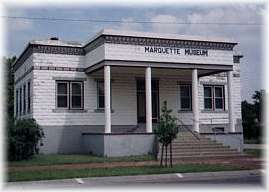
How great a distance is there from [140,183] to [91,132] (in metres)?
11.6

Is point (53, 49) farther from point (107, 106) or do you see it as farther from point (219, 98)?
point (219, 98)

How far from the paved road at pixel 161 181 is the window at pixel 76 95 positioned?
1122 centimetres

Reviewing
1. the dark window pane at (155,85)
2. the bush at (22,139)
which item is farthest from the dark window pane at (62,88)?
the dark window pane at (155,85)

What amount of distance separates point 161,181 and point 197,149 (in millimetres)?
8186

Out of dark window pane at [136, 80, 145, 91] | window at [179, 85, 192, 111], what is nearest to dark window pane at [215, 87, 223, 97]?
window at [179, 85, 192, 111]

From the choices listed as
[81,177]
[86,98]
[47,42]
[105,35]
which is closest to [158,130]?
[81,177]

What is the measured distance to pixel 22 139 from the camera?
22484 millimetres

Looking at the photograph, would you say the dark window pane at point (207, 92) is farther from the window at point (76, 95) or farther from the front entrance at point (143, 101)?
the window at point (76, 95)

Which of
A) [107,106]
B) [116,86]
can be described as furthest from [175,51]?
[107,106]

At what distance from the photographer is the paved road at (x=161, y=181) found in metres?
14.7

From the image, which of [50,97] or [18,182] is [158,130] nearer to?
[18,182]

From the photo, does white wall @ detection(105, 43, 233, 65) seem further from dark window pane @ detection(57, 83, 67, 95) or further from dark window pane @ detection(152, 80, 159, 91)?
dark window pane @ detection(57, 83, 67, 95)

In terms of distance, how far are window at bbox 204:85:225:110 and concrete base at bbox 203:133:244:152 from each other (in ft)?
16.2

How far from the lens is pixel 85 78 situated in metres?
27.2
